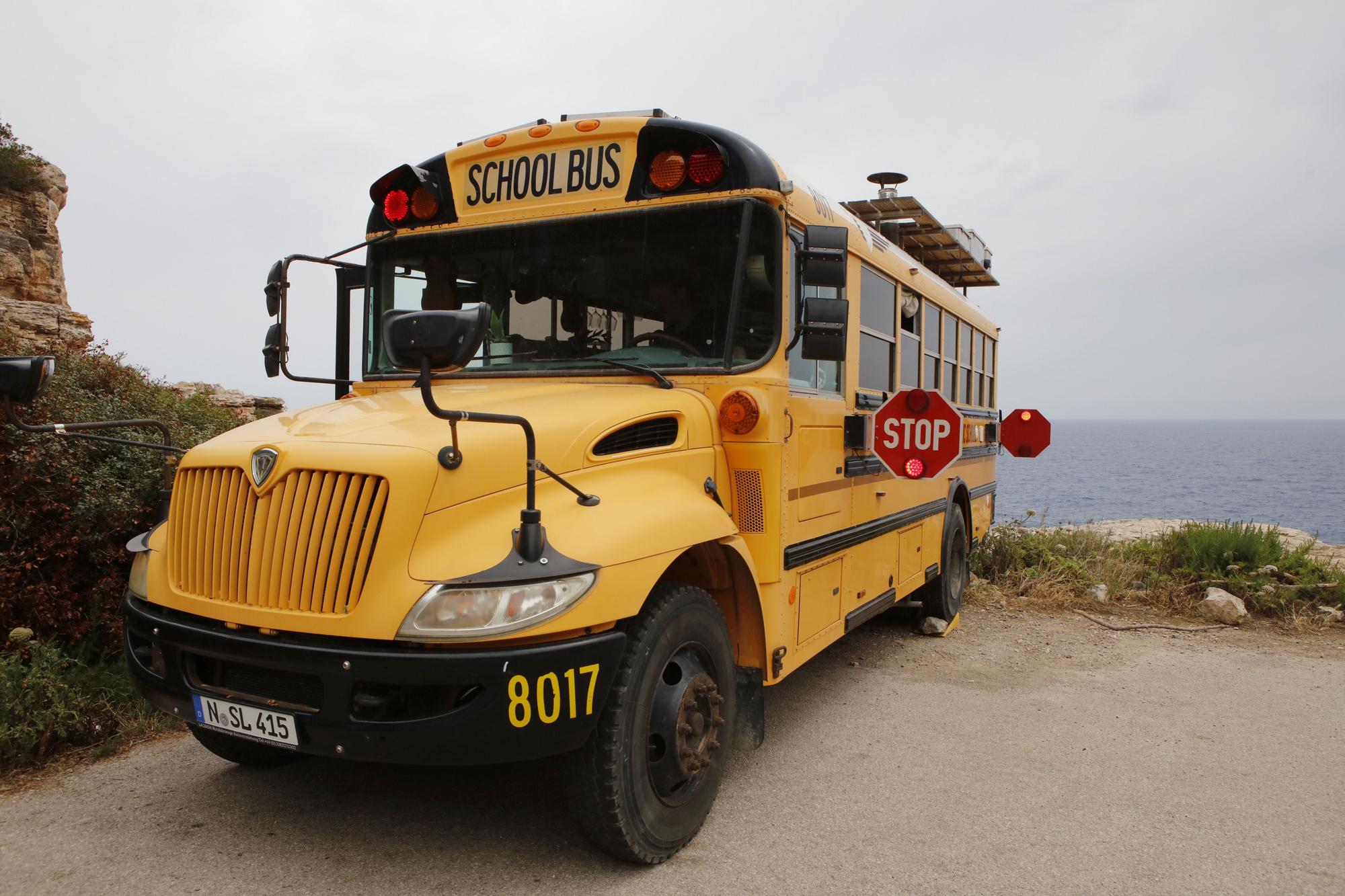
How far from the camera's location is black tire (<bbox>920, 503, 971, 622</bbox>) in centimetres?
684

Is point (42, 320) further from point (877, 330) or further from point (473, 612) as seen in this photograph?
point (473, 612)

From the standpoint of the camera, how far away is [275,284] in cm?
427

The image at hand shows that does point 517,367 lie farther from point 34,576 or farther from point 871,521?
point 34,576

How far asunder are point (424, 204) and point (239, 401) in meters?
7.30

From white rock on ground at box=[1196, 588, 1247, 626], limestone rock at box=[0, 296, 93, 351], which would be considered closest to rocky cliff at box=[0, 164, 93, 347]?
limestone rock at box=[0, 296, 93, 351]

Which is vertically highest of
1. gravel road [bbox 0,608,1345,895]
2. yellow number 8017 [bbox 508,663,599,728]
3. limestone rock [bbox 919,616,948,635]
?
yellow number 8017 [bbox 508,663,599,728]

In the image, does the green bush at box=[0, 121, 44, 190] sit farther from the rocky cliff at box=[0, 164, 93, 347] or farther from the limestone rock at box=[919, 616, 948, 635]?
the limestone rock at box=[919, 616, 948, 635]

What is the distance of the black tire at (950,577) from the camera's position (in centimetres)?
684

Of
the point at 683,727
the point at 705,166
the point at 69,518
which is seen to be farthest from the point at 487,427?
the point at 69,518

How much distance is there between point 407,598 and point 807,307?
6.29 feet

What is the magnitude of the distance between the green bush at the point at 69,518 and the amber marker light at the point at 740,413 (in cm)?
302

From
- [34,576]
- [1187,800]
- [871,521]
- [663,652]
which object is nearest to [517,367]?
[663,652]

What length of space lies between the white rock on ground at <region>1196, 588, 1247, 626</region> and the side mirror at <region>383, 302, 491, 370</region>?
22.6 feet

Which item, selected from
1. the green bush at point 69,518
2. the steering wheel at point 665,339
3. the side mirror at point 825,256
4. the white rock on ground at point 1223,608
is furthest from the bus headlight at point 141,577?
the white rock on ground at point 1223,608
